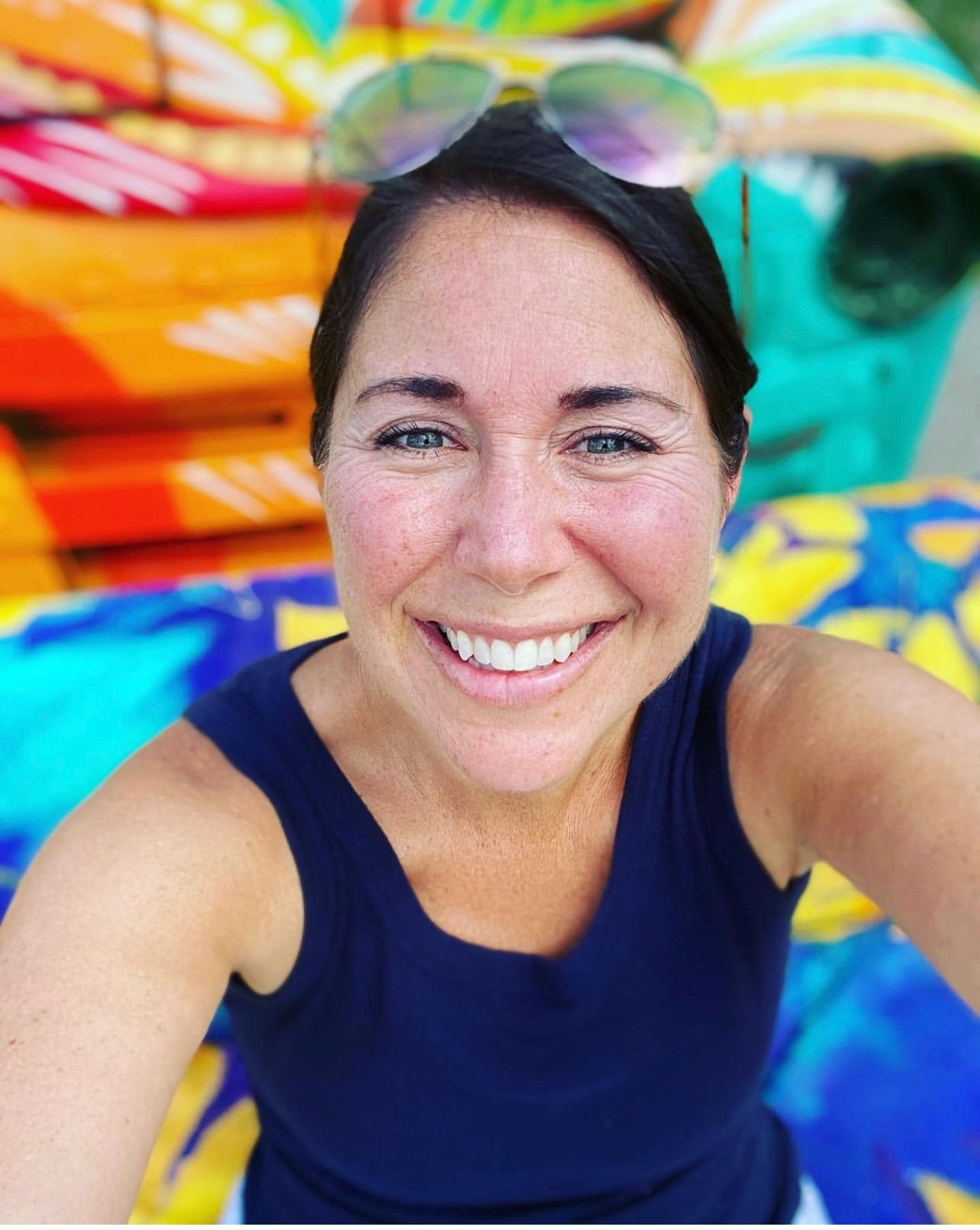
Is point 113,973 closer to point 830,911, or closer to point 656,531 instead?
point 656,531

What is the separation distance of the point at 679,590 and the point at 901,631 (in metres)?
1.47

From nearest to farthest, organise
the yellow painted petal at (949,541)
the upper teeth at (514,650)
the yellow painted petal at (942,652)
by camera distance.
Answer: the upper teeth at (514,650) < the yellow painted petal at (942,652) < the yellow painted petal at (949,541)

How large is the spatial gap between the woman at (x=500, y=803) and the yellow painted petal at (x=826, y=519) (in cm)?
118

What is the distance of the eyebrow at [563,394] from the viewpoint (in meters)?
0.91

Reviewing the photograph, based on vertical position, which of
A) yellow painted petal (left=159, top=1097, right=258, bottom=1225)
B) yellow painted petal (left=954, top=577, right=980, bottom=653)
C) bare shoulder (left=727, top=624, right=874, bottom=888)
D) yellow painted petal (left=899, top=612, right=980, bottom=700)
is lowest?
yellow painted petal (left=159, top=1097, right=258, bottom=1225)

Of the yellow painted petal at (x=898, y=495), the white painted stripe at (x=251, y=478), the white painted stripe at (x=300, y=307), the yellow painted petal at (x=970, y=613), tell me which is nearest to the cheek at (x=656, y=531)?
the yellow painted petal at (x=970, y=613)

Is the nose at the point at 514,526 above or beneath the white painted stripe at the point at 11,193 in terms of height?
above

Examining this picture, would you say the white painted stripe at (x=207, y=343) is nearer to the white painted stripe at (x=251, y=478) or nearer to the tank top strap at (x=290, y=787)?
the white painted stripe at (x=251, y=478)

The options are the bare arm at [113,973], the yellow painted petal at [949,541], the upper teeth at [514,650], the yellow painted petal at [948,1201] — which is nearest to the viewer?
the bare arm at [113,973]

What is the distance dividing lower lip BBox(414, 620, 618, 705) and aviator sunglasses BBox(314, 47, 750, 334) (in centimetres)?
41

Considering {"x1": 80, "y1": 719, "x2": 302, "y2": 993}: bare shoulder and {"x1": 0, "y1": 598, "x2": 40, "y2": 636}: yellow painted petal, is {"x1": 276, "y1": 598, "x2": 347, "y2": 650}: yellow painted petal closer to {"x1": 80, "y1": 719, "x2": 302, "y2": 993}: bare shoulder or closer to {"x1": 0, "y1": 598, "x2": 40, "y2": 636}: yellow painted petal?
{"x1": 0, "y1": 598, "x2": 40, "y2": 636}: yellow painted petal

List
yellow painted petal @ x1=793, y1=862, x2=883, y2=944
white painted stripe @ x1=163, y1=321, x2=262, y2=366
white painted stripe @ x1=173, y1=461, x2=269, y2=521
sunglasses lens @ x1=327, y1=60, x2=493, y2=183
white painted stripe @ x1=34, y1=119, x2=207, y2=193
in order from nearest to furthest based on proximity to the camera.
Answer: sunglasses lens @ x1=327, y1=60, x2=493, y2=183
yellow painted petal @ x1=793, y1=862, x2=883, y2=944
white painted stripe @ x1=34, y1=119, x2=207, y2=193
white painted stripe @ x1=163, y1=321, x2=262, y2=366
white painted stripe @ x1=173, y1=461, x2=269, y2=521

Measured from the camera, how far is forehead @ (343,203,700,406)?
89 cm

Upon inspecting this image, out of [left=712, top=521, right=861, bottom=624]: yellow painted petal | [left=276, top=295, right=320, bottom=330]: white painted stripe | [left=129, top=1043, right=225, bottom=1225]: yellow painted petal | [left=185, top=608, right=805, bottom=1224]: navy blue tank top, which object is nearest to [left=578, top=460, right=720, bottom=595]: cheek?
[left=185, top=608, right=805, bottom=1224]: navy blue tank top
